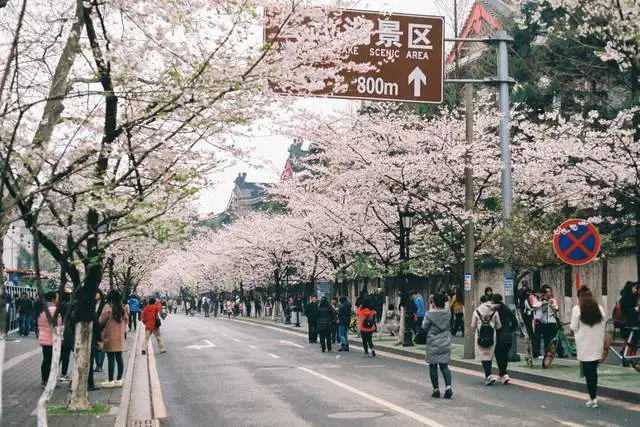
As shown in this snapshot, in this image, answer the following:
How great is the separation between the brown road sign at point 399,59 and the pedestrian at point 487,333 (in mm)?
4076

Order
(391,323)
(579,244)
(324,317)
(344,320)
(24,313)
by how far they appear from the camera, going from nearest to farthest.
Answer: (579,244)
(324,317)
(344,320)
(391,323)
(24,313)

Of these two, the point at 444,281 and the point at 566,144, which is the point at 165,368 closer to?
the point at 566,144

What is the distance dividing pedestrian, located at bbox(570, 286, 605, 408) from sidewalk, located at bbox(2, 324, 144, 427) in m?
6.66

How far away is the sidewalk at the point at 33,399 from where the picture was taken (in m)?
10.2

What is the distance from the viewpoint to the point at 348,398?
42.6 feet

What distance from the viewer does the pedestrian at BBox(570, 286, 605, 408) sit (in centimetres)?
1123

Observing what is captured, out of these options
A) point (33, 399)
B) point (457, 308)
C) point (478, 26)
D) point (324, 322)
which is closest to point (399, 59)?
point (33, 399)

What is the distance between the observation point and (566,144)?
1931 cm

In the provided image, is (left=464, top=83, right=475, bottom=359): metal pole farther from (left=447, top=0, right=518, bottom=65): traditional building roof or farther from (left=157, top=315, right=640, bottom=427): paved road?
(left=447, top=0, right=518, bottom=65): traditional building roof

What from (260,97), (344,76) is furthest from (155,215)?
(344,76)

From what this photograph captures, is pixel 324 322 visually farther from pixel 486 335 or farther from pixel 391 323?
pixel 486 335

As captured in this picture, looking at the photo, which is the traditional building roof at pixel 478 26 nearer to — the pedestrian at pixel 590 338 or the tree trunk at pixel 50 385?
the pedestrian at pixel 590 338

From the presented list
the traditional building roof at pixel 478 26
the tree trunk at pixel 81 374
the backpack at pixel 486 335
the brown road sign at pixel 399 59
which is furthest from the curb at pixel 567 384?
the traditional building roof at pixel 478 26

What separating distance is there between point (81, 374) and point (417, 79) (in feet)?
24.2
